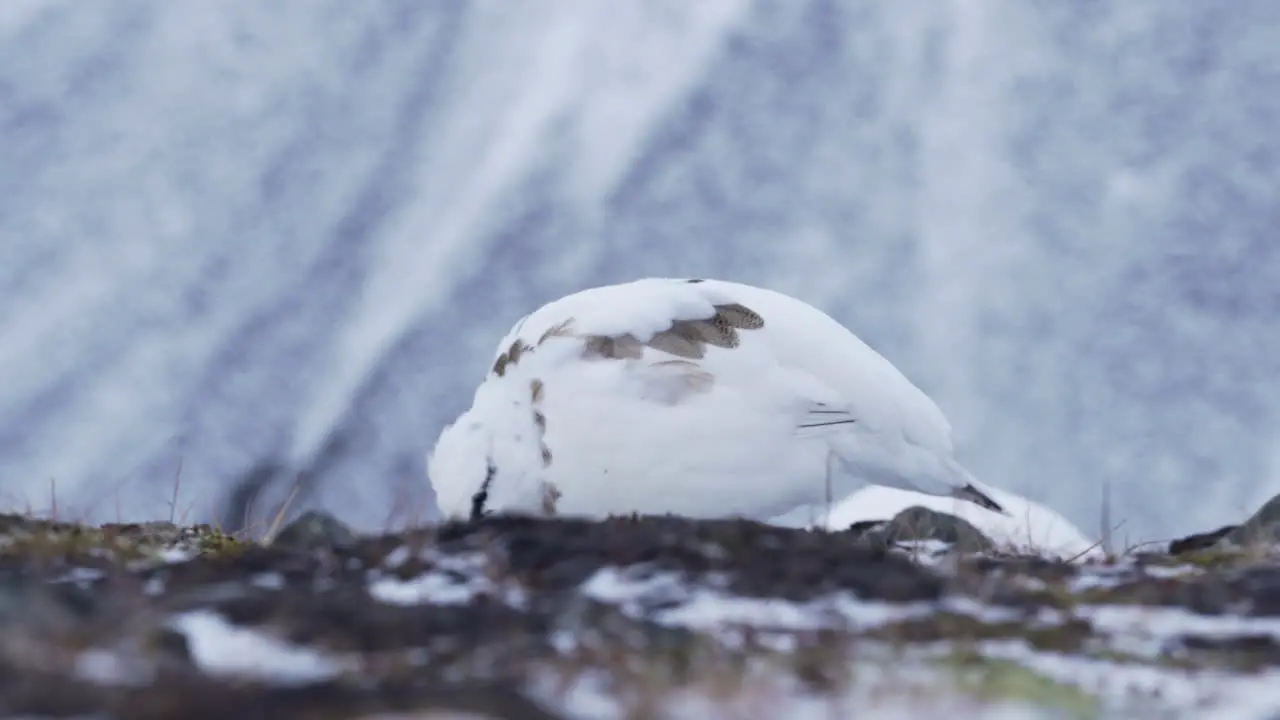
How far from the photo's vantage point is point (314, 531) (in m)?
3.84

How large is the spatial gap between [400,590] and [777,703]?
1.16 metres

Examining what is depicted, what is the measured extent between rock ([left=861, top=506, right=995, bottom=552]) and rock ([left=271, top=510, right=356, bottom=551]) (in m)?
1.61

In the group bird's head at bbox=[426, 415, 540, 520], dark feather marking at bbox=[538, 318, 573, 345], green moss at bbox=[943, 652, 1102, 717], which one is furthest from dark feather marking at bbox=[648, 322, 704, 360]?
green moss at bbox=[943, 652, 1102, 717]

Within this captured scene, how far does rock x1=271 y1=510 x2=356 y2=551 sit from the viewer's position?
12.2ft

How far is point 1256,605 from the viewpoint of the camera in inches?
99.3

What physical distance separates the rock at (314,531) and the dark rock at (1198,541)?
2.50 meters

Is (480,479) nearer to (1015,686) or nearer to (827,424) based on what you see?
(827,424)

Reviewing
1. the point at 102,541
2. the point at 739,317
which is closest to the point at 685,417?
the point at 739,317

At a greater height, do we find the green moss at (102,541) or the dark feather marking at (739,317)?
the dark feather marking at (739,317)

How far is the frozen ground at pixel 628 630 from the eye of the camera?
1590mm

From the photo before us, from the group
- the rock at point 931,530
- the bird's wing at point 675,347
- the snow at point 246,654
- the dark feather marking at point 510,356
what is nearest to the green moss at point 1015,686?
the snow at point 246,654

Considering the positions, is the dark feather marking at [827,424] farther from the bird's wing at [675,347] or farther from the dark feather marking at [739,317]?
the dark feather marking at [739,317]

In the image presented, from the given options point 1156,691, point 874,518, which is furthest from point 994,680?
point 874,518

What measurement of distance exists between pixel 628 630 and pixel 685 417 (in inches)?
74.8
